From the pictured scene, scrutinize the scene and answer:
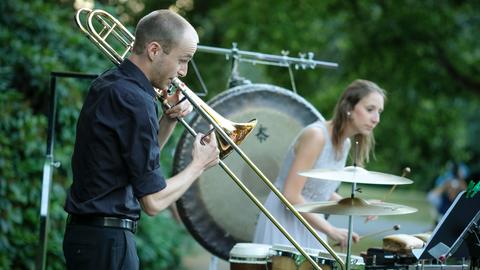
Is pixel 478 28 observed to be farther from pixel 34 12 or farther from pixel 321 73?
pixel 34 12

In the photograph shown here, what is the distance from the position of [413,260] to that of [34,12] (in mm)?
4112

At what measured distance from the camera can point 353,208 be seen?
4.64 m

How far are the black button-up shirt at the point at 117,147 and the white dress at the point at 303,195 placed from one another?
2095mm

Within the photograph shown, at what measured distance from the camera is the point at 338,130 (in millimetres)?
5637

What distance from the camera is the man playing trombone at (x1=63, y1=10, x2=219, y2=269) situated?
3.61 meters

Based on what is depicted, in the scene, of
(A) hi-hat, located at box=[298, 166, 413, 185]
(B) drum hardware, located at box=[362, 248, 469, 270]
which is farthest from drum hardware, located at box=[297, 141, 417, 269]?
(B) drum hardware, located at box=[362, 248, 469, 270]

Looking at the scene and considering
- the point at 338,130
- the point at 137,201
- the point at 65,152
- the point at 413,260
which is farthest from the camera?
the point at 65,152

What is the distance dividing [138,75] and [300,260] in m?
1.68

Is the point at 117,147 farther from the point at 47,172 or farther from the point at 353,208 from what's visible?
the point at 47,172

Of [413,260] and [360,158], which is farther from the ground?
[360,158]

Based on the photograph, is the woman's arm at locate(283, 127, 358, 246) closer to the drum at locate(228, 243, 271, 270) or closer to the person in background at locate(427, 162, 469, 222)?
the drum at locate(228, 243, 271, 270)

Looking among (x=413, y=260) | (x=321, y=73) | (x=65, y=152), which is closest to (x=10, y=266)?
(x=65, y=152)

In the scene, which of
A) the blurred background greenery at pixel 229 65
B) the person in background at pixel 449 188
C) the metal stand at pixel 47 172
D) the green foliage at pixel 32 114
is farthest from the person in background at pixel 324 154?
the person in background at pixel 449 188

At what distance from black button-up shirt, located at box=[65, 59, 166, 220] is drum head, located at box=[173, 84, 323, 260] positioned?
2.40m
